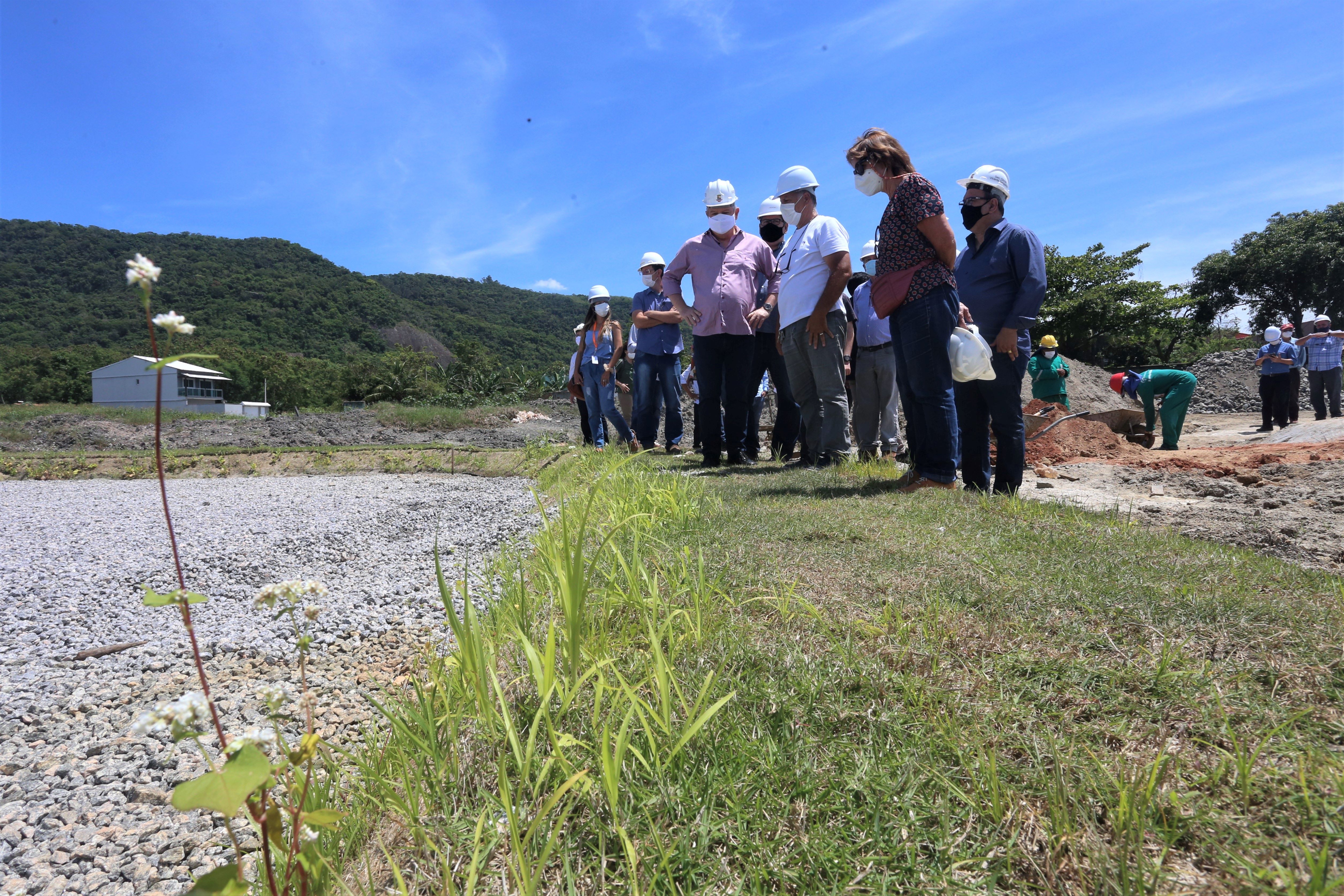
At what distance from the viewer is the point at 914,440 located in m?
3.96

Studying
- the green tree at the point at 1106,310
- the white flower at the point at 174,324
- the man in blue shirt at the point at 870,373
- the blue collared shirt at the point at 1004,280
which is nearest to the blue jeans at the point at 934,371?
the blue collared shirt at the point at 1004,280

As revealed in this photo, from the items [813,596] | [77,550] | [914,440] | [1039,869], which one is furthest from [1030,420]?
[77,550]

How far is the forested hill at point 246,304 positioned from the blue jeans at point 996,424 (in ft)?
157

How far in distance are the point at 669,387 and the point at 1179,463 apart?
498cm

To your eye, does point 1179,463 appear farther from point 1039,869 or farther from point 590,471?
point 1039,869

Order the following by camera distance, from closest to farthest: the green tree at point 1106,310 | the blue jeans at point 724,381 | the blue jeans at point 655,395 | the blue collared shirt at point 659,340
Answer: the blue jeans at point 724,381 → the blue collared shirt at point 659,340 → the blue jeans at point 655,395 → the green tree at point 1106,310

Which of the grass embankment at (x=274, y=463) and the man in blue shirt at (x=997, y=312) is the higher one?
the man in blue shirt at (x=997, y=312)

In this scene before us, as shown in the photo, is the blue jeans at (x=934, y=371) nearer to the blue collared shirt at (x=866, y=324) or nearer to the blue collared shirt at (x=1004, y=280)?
the blue collared shirt at (x=1004, y=280)

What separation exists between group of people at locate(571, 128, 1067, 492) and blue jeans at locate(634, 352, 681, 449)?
2cm

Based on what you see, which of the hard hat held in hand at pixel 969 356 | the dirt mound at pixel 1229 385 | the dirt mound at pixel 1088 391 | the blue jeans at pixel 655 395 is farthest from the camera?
the dirt mound at pixel 1229 385

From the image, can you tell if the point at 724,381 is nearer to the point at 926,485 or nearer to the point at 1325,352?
the point at 926,485

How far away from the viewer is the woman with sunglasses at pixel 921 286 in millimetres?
3580

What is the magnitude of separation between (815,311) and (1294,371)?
11712 mm

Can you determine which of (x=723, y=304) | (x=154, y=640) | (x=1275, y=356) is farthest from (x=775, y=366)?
(x=1275, y=356)
